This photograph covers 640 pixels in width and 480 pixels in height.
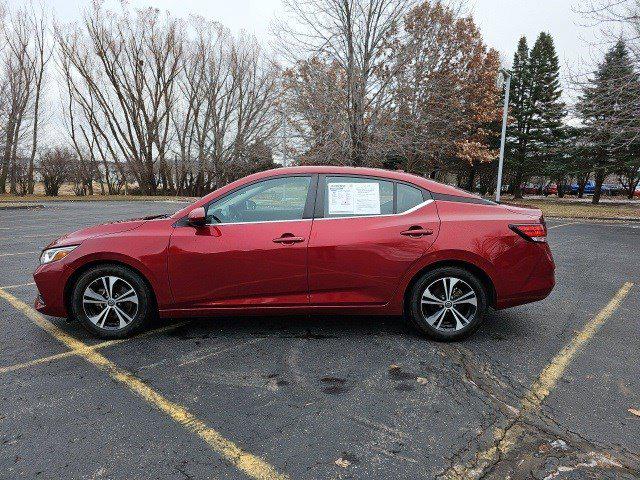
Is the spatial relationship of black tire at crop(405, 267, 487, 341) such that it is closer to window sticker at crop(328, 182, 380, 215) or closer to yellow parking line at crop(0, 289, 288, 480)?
window sticker at crop(328, 182, 380, 215)

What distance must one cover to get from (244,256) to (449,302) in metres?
1.91

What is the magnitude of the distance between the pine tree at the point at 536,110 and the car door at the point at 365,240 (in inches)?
1435

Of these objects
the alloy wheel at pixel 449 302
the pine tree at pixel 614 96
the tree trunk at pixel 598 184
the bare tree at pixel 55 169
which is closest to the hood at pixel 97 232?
the alloy wheel at pixel 449 302

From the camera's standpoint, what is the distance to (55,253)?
4.01 metres

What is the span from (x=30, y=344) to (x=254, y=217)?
2.34 metres

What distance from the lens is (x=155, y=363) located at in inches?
139

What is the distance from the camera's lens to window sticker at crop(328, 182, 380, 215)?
396cm

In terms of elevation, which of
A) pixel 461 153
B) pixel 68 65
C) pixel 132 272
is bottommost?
pixel 132 272

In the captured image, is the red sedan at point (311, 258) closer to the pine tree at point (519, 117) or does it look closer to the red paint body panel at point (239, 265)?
the red paint body panel at point (239, 265)

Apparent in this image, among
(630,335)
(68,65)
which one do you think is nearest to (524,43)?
(68,65)

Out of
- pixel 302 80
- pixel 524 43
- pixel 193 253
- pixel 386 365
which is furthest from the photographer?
pixel 524 43

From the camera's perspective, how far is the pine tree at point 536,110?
36.2m

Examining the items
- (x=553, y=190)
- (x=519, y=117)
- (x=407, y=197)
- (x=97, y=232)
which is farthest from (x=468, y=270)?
(x=553, y=190)

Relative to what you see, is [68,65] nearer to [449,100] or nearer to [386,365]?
[449,100]
